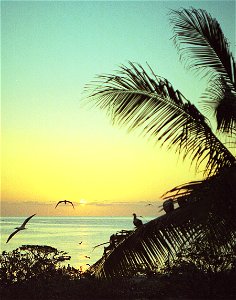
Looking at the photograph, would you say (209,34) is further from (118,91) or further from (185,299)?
(185,299)

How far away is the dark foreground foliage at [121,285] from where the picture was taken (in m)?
11.5

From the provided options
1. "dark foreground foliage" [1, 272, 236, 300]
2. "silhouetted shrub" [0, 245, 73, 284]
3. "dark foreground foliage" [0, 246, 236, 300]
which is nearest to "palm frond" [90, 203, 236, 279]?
"dark foreground foliage" [0, 246, 236, 300]

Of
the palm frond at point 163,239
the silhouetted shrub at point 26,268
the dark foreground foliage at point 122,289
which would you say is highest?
the silhouetted shrub at point 26,268

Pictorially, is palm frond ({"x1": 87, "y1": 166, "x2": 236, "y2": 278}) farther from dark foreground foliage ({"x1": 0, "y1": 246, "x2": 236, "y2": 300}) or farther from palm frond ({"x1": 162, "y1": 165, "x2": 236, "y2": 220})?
dark foreground foliage ({"x1": 0, "y1": 246, "x2": 236, "y2": 300})

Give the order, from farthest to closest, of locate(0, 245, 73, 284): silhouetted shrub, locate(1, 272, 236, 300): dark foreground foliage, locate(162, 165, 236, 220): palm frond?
locate(0, 245, 73, 284): silhouetted shrub
locate(1, 272, 236, 300): dark foreground foliage
locate(162, 165, 236, 220): palm frond

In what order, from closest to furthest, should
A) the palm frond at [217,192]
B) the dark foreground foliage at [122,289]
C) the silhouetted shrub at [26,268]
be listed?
the palm frond at [217,192]
the dark foreground foliage at [122,289]
the silhouetted shrub at [26,268]

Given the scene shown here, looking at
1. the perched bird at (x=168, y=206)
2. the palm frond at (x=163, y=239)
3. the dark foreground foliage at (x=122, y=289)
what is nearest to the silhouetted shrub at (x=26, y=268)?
the dark foreground foliage at (x=122, y=289)

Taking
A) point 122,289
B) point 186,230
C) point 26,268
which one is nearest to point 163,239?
point 186,230

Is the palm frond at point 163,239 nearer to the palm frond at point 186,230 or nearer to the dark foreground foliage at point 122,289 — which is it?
the palm frond at point 186,230

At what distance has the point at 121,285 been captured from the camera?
12.4 metres

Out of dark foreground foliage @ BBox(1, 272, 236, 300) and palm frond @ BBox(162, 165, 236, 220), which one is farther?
dark foreground foliage @ BBox(1, 272, 236, 300)

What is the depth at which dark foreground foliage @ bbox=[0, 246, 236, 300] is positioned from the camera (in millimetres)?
11477

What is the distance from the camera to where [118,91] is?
548 cm

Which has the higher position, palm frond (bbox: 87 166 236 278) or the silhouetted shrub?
the silhouetted shrub
